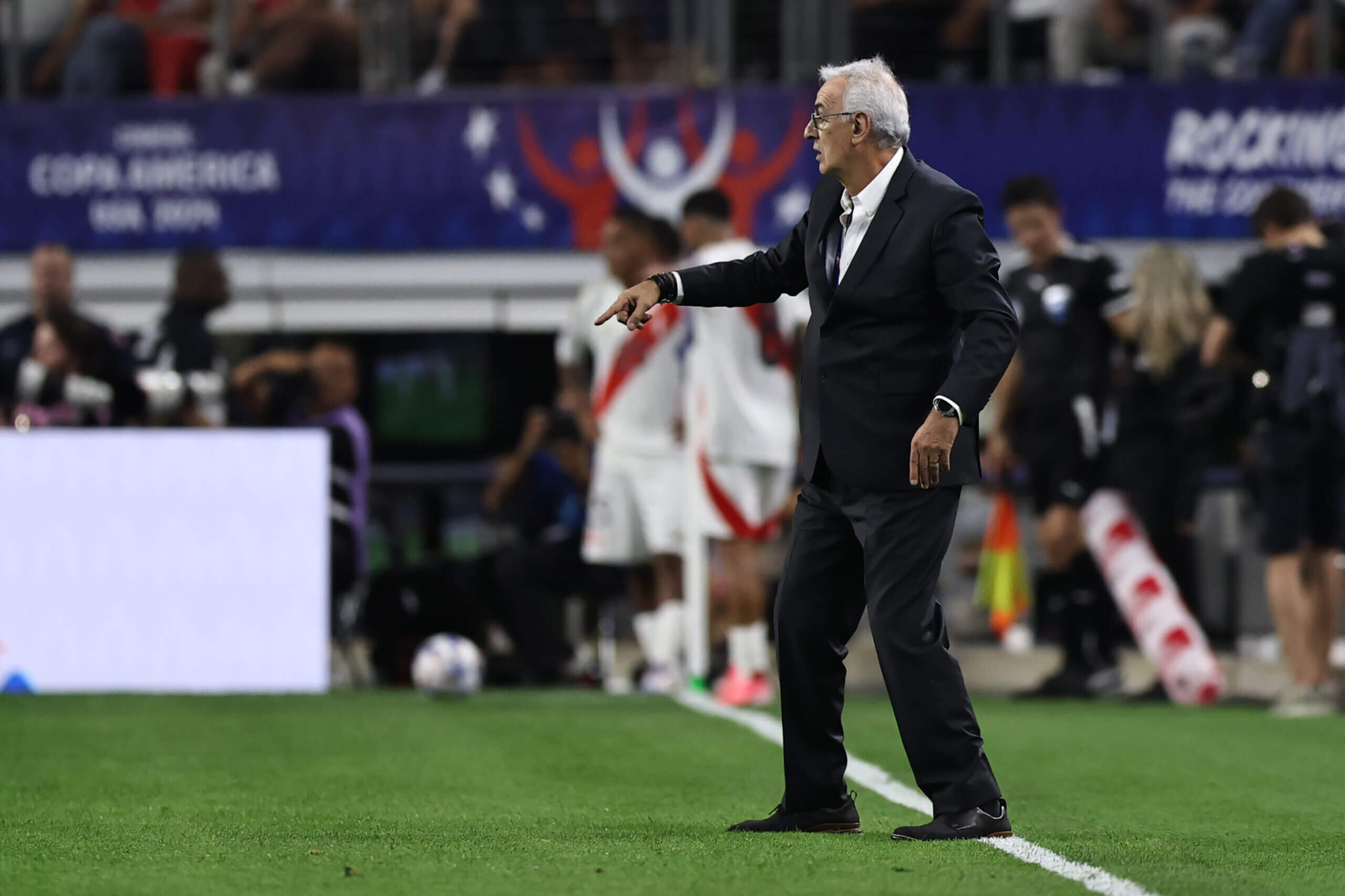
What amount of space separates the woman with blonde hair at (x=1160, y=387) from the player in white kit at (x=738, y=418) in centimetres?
170

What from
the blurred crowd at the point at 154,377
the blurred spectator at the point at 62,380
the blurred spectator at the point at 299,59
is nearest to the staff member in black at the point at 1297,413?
the blurred crowd at the point at 154,377

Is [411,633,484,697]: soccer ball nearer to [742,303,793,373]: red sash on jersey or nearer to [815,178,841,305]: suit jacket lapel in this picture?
[742,303,793,373]: red sash on jersey

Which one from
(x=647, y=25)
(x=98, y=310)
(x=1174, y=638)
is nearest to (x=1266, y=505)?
(x=1174, y=638)

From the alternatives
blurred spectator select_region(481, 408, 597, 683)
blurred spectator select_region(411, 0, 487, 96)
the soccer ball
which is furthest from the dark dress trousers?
blurred spectator select_region(411, 0, 487, 96)

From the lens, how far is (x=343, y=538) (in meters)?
11.9

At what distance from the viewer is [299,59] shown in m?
15.7

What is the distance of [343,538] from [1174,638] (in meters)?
4.32

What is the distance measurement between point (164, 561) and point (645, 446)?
2.47m

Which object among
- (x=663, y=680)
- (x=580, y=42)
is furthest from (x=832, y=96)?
(x=580, y=42)

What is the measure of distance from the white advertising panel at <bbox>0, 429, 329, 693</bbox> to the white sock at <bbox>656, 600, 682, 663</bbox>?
168cm

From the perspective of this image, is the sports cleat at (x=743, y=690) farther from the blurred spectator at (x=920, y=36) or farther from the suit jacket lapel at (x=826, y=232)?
the blurred spectator at (x=920, y=36)

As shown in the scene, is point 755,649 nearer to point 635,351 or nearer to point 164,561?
point 635,351

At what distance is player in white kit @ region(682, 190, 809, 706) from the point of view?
34.7ft

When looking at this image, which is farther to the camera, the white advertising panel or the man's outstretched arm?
the white advertising panel
